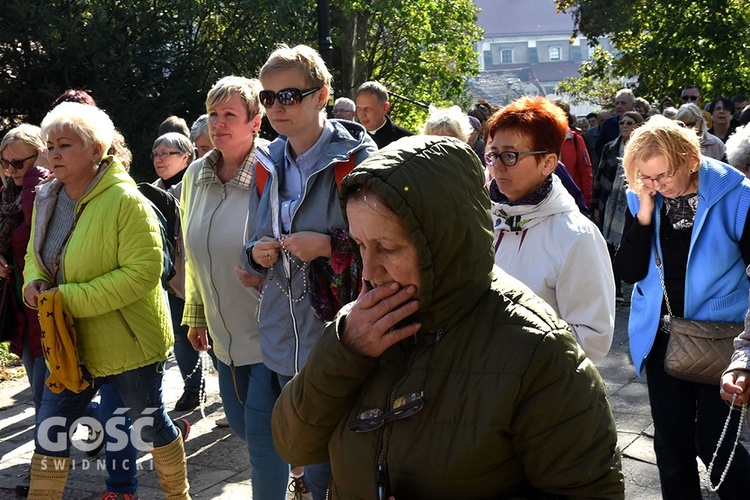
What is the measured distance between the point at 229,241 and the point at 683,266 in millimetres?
2079

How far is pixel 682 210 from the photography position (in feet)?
13.9

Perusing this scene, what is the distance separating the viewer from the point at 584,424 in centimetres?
198

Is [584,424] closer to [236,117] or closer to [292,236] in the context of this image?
[292,236]

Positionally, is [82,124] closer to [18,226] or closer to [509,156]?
[18,226]

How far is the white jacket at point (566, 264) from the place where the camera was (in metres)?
3.52

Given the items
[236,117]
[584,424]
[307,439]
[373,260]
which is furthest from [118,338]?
[584,424]

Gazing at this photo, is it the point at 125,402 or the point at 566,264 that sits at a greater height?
the point at 566,264

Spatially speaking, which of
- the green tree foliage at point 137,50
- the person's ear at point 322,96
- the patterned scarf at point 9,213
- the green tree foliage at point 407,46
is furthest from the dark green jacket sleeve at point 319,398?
the green tree foliage at point 407,46

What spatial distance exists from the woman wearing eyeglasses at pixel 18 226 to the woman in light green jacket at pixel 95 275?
0.92m

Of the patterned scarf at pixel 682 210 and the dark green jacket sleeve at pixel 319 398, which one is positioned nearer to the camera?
the dark green jacket sleeve at pixel 319 398

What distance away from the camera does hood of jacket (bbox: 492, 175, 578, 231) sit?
3666 mm

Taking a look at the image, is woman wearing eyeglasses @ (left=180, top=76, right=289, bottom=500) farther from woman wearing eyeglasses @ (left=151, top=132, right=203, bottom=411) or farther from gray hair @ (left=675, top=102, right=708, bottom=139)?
gray hair @ (left=675, top=102, right=708, bottom=139)

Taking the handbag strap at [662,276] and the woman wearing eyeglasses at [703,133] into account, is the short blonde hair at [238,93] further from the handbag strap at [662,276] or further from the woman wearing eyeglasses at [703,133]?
the woman wearing eyeglasses at [703,133]
